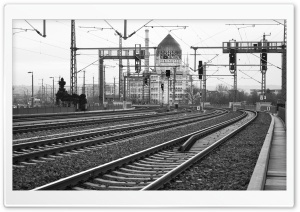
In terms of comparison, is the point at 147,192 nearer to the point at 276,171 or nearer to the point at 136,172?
the point at 136,172

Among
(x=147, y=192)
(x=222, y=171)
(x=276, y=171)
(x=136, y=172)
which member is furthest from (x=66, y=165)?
(x=276, y=171)

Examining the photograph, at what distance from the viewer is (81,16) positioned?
30.2 feet

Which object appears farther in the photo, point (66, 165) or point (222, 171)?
point (66, 165)

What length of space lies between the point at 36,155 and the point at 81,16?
4.71 m

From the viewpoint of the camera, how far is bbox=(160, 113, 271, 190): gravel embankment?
9.47 meters

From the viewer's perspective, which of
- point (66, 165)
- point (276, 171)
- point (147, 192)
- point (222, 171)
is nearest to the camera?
point (147, 192)

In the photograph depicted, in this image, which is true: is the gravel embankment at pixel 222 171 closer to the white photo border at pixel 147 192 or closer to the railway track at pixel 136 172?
the railway track at pixel 136 172

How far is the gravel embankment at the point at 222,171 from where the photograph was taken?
373 inches

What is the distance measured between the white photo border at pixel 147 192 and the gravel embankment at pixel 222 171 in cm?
89

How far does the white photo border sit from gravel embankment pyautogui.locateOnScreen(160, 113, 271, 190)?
89 cm

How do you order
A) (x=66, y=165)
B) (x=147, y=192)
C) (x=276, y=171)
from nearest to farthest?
(x=147, y=192), (x=276, y=171), (x=66, y=165)

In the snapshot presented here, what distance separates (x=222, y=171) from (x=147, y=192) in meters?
3.35

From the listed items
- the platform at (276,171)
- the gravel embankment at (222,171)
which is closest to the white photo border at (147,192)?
the platform at (276,171)

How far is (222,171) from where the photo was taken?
1125 centimetres
